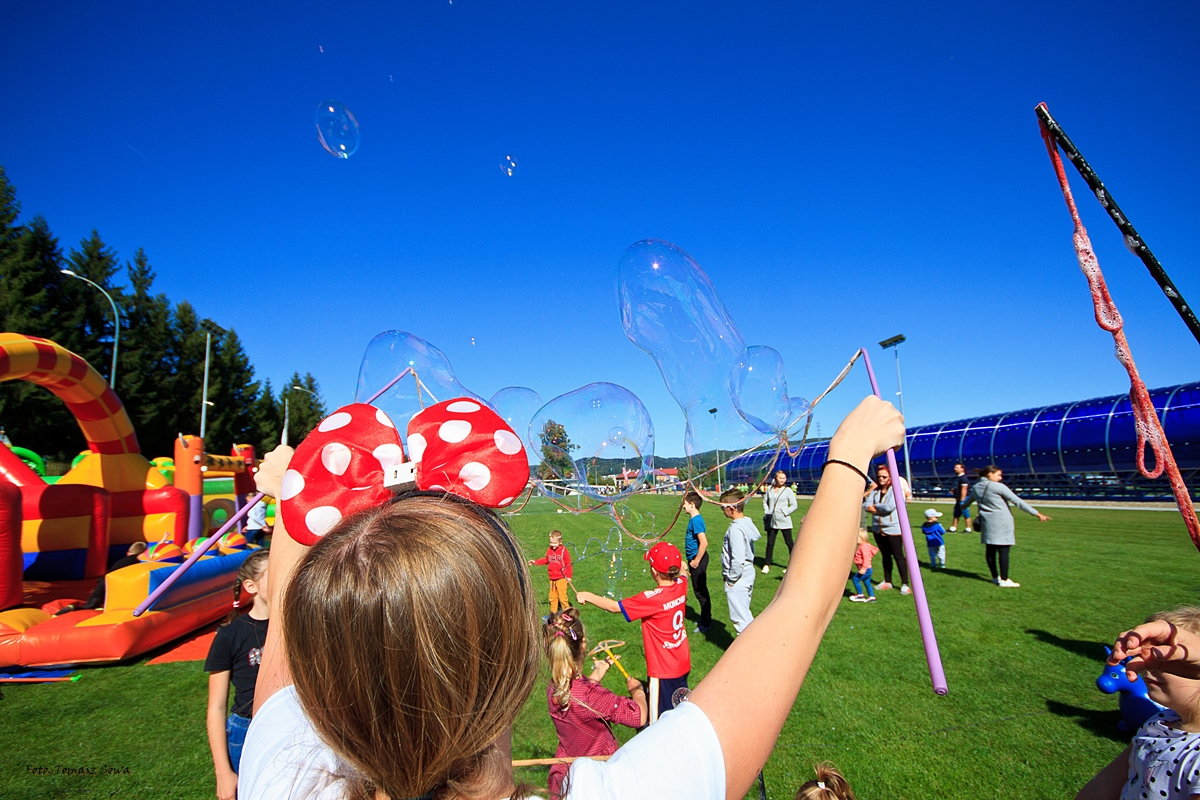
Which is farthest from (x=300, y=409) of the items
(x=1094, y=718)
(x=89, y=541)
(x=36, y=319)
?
(x=1094, y=718)

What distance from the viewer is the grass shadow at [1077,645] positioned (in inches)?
257

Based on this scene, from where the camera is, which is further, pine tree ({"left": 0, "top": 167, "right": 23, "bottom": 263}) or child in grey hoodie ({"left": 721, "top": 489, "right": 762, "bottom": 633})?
pine tree ({"left": 0, "top": 167, "right": 23, "bottom": 263})

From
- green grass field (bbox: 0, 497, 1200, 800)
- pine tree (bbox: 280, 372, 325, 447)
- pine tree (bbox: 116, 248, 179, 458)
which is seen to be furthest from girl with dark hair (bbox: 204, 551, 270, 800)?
pine tree (bbox: 280, 372, 325, 447)

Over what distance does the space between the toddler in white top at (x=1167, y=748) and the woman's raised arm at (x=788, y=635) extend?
162 centimetres

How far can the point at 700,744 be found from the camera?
0.88 m

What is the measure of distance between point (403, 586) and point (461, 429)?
538 millimetres

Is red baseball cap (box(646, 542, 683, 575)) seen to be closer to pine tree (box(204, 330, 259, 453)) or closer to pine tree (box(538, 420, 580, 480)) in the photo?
pine tree (box(538, 420, 580, 480))

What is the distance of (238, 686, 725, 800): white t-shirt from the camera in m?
0.84

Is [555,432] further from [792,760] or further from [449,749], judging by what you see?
[449,749]

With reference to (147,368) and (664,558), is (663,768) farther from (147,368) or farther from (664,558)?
(147,368)

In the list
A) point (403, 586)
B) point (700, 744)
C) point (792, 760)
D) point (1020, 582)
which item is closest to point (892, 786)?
point (792, 760)

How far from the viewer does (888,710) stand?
544cm

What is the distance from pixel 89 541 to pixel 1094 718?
15.3 m

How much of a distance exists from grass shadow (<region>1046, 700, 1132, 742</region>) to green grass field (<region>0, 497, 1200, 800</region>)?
0.6 inches
